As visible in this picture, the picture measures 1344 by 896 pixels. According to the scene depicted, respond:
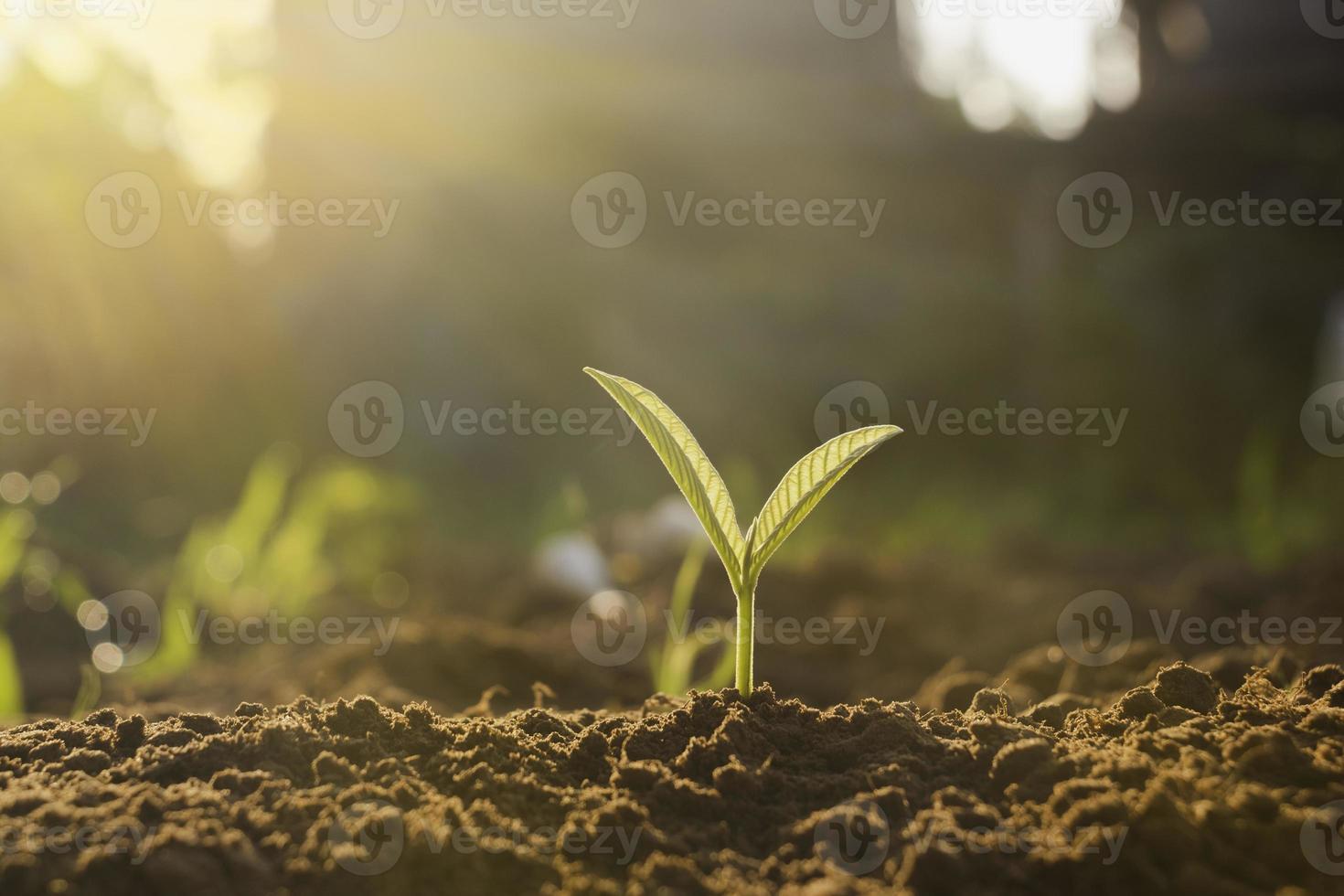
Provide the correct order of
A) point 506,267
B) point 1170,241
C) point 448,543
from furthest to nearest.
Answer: point 506,267
point 1170,241
point 448,543

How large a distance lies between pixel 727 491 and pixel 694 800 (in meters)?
0.44

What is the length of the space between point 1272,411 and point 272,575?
715cm

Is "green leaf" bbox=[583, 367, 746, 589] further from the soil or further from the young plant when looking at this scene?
the soil

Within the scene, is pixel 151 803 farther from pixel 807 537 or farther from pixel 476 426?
pixel 476 426

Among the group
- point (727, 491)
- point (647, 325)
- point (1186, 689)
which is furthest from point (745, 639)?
point (647, 325)

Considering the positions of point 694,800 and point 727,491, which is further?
point 727,491

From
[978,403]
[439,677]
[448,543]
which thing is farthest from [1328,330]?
[439,677]

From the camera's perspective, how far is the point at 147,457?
837 cm

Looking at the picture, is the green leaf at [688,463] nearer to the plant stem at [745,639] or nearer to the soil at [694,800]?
the plant stem at [745,639]

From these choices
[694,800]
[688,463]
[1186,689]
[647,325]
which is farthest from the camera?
[647,325]

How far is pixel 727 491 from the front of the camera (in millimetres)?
1381

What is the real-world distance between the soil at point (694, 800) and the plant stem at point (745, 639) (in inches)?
1.4

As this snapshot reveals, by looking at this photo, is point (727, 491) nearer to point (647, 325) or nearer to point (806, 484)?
point (806, 484)

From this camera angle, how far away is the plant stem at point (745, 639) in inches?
55.3
